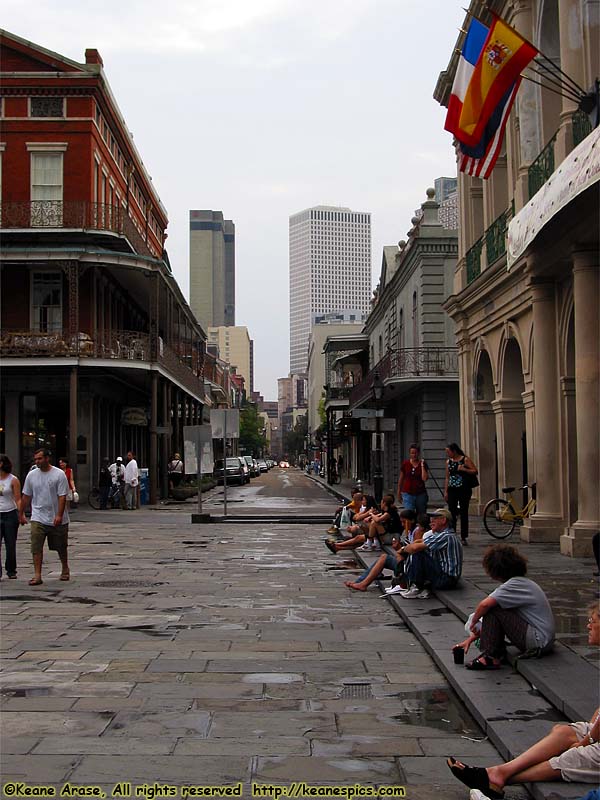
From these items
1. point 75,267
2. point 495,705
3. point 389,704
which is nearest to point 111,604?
point 389,704

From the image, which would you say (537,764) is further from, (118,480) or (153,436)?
(153,436)

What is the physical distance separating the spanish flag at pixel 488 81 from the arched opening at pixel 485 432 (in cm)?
930

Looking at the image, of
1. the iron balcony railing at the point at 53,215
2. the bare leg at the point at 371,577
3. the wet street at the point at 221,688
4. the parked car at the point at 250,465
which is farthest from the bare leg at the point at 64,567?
the parked car at the point at 250,465

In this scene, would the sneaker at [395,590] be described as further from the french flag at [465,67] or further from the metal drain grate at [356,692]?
the french flag at [465,67]

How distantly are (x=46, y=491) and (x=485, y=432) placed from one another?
1344 cm

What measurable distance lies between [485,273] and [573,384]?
4983 mm

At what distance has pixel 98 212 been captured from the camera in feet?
99.6

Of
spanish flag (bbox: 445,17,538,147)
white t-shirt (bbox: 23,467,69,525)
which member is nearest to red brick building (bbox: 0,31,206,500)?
white t-shirt (bbox: 23,467,69,525)

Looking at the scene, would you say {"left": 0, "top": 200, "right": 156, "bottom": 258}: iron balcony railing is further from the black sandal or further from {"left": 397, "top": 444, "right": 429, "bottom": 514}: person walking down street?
the black sandal

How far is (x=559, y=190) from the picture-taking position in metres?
11.4

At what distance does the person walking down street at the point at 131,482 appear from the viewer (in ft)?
91.7

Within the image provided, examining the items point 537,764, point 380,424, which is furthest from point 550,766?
point 380,424

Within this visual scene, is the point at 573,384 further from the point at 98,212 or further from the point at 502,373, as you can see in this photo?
the point at 98,212

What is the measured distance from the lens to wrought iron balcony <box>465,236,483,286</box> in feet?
71.6
